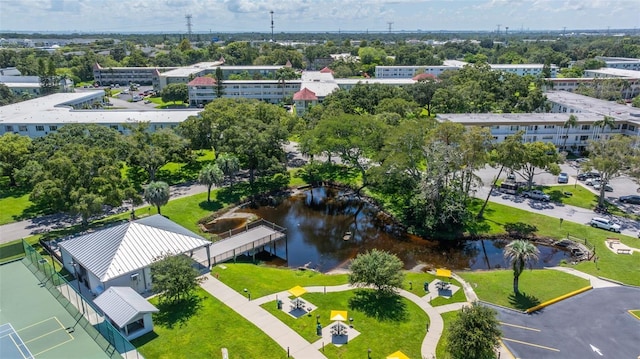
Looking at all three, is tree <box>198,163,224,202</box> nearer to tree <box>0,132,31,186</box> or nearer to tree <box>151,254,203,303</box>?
tree <box>151,254,203,303</box>

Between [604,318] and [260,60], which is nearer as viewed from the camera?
[604,318]

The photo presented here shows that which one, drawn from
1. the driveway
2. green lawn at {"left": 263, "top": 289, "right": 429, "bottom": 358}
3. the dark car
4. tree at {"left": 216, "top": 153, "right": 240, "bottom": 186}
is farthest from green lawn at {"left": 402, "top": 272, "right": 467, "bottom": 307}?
the dark car

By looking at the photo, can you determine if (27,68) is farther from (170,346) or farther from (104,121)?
(170,346)

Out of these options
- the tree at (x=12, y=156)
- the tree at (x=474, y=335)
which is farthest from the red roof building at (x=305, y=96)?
the tree at (x=474, y=335)

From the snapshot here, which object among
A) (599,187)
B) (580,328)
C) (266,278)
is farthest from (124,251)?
(599,187)

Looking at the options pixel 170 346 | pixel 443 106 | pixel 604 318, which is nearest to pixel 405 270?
pixel 604 318

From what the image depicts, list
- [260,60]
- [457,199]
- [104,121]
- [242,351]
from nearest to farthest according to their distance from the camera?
[242,351] < [457,199] < [104,121] < [260,60]

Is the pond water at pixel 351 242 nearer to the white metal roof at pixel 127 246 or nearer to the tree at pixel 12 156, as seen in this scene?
the white metal roof at pixel 127 246
